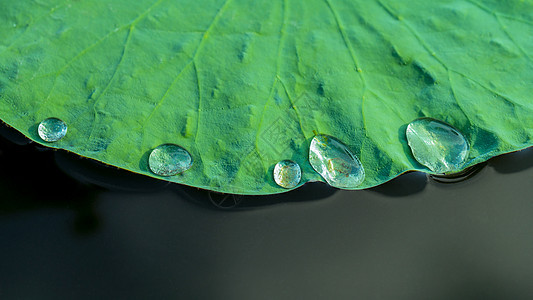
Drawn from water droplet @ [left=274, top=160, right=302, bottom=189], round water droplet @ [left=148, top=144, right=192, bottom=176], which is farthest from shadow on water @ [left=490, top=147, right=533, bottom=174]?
round water droplet @ [left=148, top=144, right=192, bottom=176]

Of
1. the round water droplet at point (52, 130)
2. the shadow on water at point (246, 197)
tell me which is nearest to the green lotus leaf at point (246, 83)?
the round water droplet at point (52, 130)

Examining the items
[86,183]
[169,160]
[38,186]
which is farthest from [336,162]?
[38,186]

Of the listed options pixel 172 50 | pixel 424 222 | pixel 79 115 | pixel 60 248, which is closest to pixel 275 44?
pixel 172 50

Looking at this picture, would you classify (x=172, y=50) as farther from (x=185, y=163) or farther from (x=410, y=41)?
(x=410, y=41)

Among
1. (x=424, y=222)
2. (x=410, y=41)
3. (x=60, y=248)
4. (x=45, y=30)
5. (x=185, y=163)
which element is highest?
(x=410, y=41)

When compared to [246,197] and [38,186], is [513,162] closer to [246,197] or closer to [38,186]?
[246,197]

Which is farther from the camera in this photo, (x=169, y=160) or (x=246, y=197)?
(x=246, y=197)
